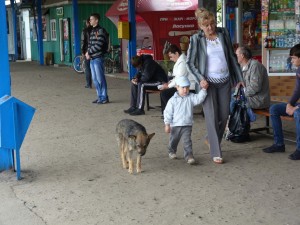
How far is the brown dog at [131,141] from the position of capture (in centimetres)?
553

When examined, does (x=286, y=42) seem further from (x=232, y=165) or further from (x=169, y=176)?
(x=169, y=176)

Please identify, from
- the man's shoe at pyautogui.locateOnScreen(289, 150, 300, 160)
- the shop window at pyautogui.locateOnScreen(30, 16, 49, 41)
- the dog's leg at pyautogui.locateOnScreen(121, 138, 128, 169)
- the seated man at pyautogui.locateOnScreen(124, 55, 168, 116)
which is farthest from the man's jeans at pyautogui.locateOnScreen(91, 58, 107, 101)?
the shop window at pyautogui.locateOnScreen(30, 16, 49, 41)

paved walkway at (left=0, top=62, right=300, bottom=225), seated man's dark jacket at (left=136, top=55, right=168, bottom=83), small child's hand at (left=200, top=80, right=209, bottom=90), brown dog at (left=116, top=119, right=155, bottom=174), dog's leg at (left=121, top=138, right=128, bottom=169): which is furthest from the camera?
seated man's dark jacket at (left=136, top=55, right=168, bottom=83)

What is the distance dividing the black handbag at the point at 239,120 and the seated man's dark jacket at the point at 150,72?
2638mm

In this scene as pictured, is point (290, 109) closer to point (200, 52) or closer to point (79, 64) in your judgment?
Result: point (200, 52)

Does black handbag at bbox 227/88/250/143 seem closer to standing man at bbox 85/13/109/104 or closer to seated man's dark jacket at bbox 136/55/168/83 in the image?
seated man's dark jacket at bbox 136/55/168/83

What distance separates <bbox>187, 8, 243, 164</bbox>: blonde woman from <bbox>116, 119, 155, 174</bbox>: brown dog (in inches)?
31.3

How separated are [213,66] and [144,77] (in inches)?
139

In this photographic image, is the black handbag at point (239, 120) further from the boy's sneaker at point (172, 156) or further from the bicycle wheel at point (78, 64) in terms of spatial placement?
the bicycle wheel at point (78, 64)

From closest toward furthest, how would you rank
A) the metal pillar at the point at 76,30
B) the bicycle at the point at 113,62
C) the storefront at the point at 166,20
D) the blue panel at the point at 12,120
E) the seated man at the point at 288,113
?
the blue panel at the point at 12,120
the seated man at the point at 288,113
the storefront at the point at 166,20
the bicycle at the point at 113,62
the metal pillar at the point at 76,30

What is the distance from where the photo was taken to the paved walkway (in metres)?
4.45

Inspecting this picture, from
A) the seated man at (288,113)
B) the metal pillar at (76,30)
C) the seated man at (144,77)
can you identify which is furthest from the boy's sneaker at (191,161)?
the metal pillar at (76,30)

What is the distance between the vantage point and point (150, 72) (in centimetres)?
923

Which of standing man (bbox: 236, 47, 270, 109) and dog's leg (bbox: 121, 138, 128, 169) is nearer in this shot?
dog's leg (bbox: 121, 138, 128, 169)
